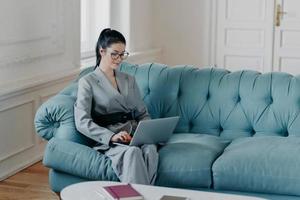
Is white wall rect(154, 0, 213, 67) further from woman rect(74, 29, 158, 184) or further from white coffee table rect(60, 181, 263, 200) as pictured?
white coffee table rect(60, 181, 263, 200)

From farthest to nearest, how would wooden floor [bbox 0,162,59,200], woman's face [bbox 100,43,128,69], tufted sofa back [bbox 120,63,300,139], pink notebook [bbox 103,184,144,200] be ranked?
wooden floor [bbox 0,162,59,200] < tufted sofa back [bbox 120,63,300,139] < woman's face [bbox 100,43,128,69] < pink notebook [bbox 103,184,144,200]

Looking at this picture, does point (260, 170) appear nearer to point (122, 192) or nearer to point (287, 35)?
point (122, 192)

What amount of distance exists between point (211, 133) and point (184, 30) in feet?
10.2

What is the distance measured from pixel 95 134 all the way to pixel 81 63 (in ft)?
7.21

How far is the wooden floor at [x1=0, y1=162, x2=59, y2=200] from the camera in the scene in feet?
12.7

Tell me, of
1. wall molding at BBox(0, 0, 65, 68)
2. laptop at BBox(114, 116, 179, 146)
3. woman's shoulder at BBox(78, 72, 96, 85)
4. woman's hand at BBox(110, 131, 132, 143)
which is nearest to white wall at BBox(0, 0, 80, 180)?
wall molding at BBox(0, 0, 65, 68)

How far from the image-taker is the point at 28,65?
4.45 meters

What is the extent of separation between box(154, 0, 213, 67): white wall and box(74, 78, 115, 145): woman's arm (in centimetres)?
337

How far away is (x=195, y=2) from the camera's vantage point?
655 centimetres

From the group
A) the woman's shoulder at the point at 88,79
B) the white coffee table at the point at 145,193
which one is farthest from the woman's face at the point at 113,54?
the white coffee table at the point at 145,193

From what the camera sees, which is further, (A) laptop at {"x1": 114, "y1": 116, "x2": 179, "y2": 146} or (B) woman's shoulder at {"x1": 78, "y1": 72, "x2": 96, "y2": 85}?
(B) woman's shoulder at {"x1": 78, "y1": 72, "x2": 96, "y2": 85}

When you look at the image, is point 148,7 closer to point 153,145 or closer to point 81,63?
point 81,63

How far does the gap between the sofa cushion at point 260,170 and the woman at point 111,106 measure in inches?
14.1

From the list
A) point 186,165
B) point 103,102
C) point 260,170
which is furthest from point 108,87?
point 260,170
